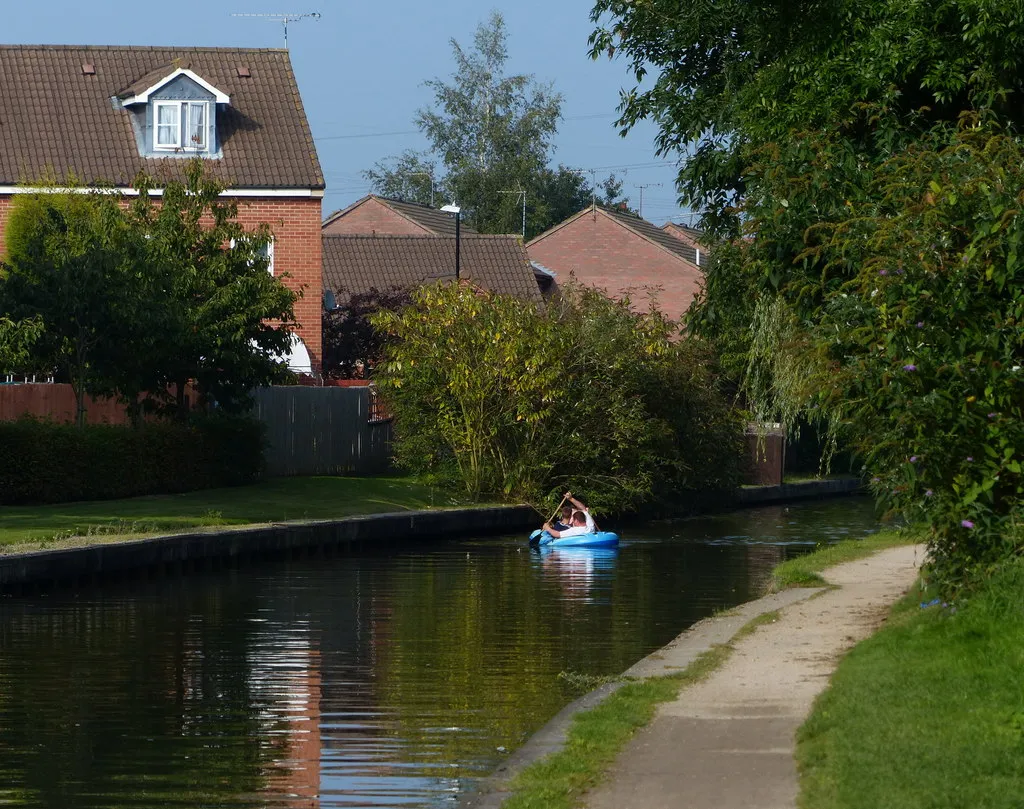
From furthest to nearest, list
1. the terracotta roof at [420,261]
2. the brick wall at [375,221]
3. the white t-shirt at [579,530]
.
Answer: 1. the brick wall at [375,221]
2. the terracotta roof at [420,261]
3. the white t-shirt at [579,530]

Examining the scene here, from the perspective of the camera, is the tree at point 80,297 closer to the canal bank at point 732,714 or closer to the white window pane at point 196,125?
the white window pane at point 196,125

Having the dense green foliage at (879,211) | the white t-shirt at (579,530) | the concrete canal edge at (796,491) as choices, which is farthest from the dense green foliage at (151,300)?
the concrete canal edge at (796,491)

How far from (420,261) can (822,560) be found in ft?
151

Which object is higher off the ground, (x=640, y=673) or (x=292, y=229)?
(x=292, y=229)

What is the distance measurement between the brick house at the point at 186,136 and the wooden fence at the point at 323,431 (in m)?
3.32

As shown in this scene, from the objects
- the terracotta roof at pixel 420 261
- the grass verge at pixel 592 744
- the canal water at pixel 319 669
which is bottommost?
the canal water at pixel 319 669

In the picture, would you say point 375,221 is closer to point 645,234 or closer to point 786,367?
point 645,234

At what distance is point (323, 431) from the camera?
41594 millimetres

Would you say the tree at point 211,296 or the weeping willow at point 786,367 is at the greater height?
the tree at point 211,296

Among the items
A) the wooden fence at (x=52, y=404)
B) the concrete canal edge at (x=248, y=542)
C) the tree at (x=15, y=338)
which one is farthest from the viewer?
the wooden fence at (x=52, y=404)

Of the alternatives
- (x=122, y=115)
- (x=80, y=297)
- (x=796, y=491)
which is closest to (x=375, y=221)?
(x=122, y=115)

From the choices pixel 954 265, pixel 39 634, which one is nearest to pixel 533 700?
pixel 954 265

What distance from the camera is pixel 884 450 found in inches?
593

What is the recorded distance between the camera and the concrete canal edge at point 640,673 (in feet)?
31.1
